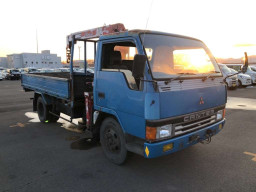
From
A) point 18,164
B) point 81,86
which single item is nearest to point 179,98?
point 81,86

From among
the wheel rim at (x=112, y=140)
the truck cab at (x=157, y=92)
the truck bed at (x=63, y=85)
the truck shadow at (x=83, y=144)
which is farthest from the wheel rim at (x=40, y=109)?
the wheel rim at (x=112, y=140)

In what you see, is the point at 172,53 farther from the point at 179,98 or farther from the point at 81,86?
the point at 81,86

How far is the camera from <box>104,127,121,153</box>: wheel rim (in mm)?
3658

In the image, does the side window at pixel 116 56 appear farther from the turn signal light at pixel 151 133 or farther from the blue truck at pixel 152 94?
the turn signal light at pixel 151 133

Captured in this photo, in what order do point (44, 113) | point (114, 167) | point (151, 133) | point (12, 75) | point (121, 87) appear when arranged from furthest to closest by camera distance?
1. point (12, 75)
2. point (44, 113)
3. point (114, 167)
4. point (121, 87)
5. point (151, 133)

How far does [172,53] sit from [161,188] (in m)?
2.12

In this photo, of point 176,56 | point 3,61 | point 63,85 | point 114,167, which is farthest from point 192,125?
point 3,61

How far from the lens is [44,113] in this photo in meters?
6.38

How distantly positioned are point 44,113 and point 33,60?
74073mm

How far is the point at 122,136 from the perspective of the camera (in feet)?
Result: 11.4

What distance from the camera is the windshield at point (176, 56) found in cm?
316

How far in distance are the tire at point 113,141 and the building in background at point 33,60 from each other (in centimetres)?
7557

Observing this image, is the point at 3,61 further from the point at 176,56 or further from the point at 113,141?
the point at 176,56

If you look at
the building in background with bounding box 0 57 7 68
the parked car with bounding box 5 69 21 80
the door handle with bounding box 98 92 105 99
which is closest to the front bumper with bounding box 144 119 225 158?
the door handle with bounding box 98 92 105 99
